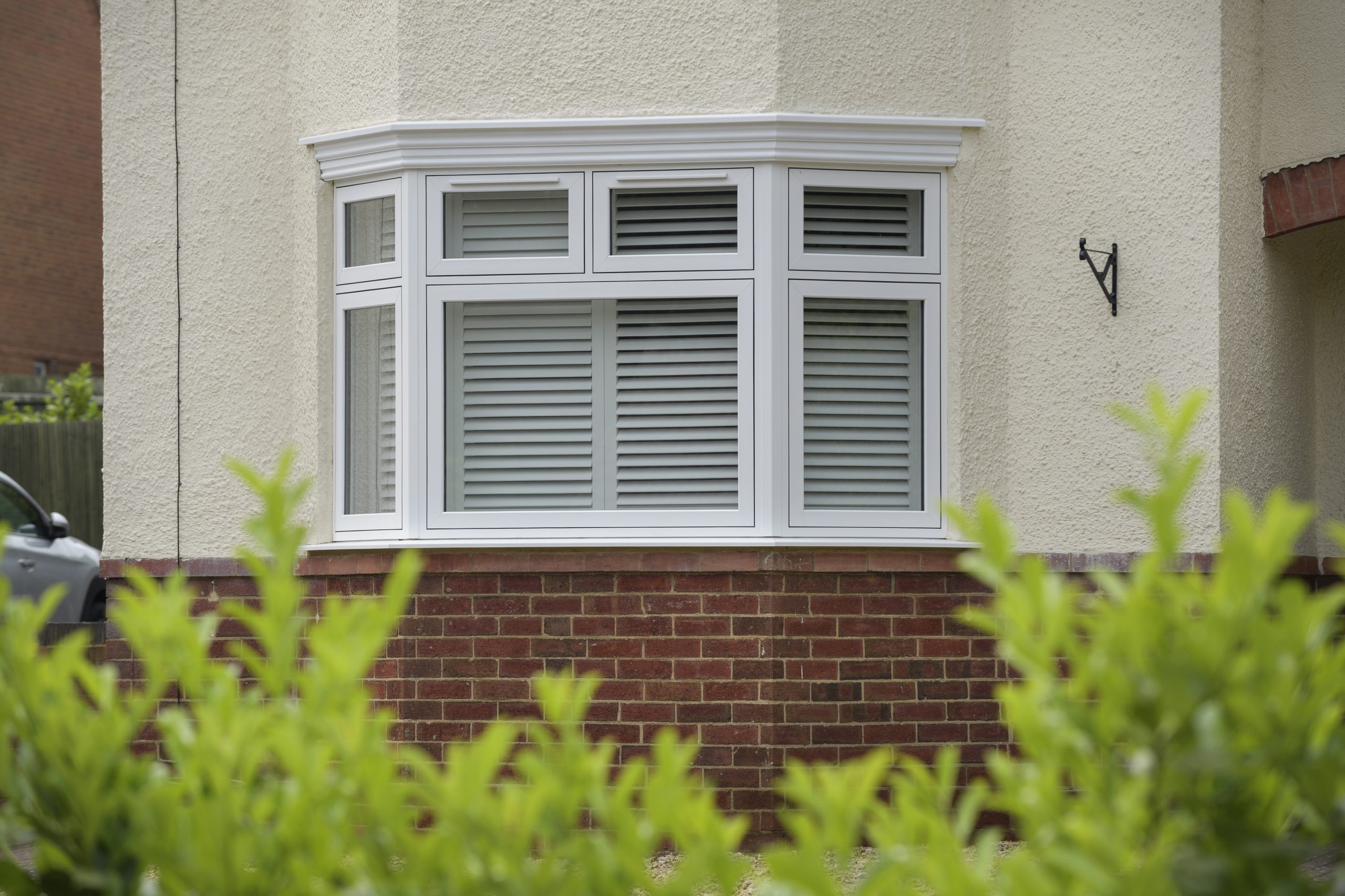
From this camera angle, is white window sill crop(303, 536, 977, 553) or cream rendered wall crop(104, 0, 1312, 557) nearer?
white window sill crop(303, 536, 977, 553)

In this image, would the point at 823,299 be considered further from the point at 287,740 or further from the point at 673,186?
the point at 287,740

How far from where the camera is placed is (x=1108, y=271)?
6844 millimetres

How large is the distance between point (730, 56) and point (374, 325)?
Answer: 203 centimetres

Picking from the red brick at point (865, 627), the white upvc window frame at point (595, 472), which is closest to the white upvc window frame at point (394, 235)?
the white upvc window frame at point (595, 472)

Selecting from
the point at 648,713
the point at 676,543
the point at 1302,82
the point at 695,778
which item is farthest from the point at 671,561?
the point at 695,778

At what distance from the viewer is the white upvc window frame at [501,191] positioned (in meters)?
6.84

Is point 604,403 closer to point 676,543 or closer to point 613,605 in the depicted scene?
point 676,543

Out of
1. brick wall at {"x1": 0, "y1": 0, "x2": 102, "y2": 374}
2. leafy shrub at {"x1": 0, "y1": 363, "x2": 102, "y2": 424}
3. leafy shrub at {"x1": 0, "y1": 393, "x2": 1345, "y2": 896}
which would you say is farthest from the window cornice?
brick wall at {"x1": 0, "y1": 0, "x2": 102, "y2": 374}

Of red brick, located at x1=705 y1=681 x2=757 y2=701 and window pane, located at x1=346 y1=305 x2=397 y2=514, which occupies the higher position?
window pane, located at x1=346 y1=305 x2=397 y2=514

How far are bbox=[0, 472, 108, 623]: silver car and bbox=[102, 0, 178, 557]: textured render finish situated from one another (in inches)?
166

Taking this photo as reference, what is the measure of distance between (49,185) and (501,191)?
1533cm

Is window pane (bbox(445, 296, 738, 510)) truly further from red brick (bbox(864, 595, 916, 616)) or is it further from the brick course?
red brick (bbox(864, 595, 916, 616))

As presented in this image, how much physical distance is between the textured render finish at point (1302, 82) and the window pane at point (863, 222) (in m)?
1.68

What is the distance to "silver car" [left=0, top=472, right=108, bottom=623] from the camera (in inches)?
444
